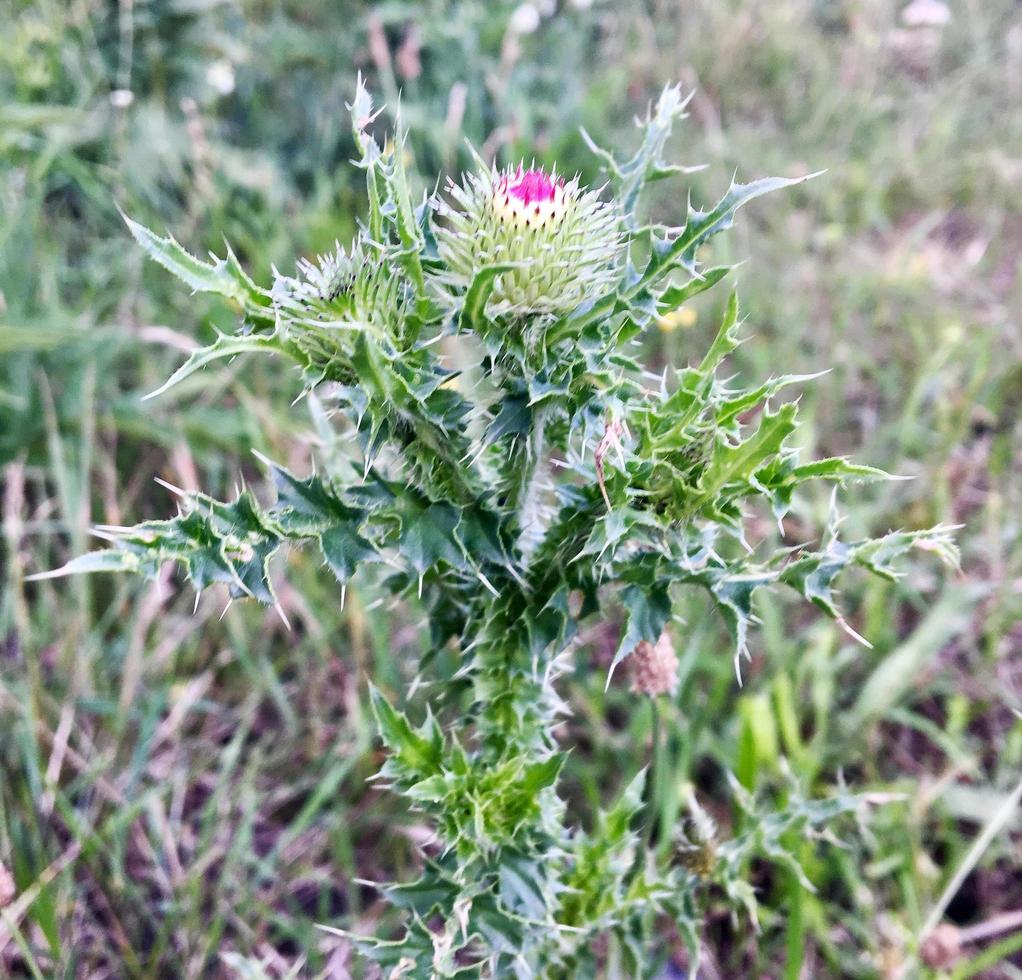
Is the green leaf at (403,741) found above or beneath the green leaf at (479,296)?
beneath

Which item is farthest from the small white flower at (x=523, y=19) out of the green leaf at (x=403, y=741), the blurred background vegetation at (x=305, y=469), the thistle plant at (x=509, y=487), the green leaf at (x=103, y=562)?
the green leaf at (x=103, y=562)

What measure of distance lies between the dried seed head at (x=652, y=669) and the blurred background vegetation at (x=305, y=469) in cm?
33

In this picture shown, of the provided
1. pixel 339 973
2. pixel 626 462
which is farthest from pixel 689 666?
pixel 626 462

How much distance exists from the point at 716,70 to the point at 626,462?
539cm

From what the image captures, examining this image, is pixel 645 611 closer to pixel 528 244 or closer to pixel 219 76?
pixel 528 244

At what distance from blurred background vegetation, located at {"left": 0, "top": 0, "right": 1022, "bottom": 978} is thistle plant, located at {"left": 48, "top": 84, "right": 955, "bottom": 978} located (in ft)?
1.73

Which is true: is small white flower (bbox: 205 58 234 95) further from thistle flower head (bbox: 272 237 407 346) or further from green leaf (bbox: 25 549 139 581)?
green leaf (bbox: 25 549 139 581)

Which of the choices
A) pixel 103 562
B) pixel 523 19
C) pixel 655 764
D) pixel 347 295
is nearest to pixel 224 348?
pixel 347 295

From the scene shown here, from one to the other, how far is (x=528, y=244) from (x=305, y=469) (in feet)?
7.22

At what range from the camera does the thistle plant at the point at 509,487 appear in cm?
134

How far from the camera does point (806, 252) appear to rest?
15.5ft

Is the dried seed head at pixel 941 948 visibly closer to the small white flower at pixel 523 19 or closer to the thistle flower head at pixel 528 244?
the thistle flower head at pixel 528 244

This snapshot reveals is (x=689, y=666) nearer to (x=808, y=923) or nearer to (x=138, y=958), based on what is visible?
(x=808, y=923)

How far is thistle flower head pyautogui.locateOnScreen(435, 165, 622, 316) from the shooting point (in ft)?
4.42
